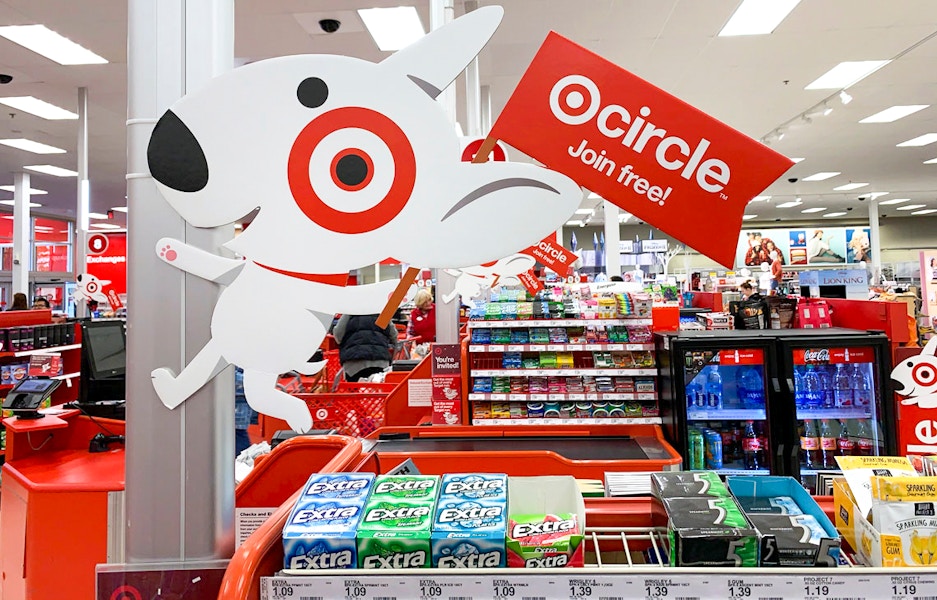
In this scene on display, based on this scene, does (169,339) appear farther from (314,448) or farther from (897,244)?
(897,244)

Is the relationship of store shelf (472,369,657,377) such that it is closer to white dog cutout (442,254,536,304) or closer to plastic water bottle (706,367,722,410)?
plastic water bottle (706,367,722,410)

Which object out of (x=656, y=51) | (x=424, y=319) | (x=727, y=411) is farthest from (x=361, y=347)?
(x=656, y=51)

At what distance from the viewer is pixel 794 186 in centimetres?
1638

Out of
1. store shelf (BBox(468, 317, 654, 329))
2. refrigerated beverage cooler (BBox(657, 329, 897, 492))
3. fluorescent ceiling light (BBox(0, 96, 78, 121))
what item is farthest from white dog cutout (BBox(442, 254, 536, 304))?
fluorescent ceiling light (BBox(0, 96, 78, 121))

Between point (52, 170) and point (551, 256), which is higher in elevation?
point (52, 170)

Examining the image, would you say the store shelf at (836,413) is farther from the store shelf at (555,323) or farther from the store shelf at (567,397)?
the store shelf at (555,323)

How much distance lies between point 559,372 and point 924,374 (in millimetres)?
1941

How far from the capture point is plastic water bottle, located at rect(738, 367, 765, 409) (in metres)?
3.72

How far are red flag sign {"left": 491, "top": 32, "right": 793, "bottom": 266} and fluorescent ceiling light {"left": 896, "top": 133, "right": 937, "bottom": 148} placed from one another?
1289 cm

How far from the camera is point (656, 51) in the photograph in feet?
23.4

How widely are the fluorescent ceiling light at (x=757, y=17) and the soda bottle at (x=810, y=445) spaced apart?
13.5ft

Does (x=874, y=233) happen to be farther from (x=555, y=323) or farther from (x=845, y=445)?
(x=555, y=323)

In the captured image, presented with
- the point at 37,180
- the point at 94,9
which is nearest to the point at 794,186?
the point at 94,9

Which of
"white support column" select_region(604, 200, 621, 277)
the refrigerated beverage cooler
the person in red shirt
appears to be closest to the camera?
the refrigerated beverage cooler
